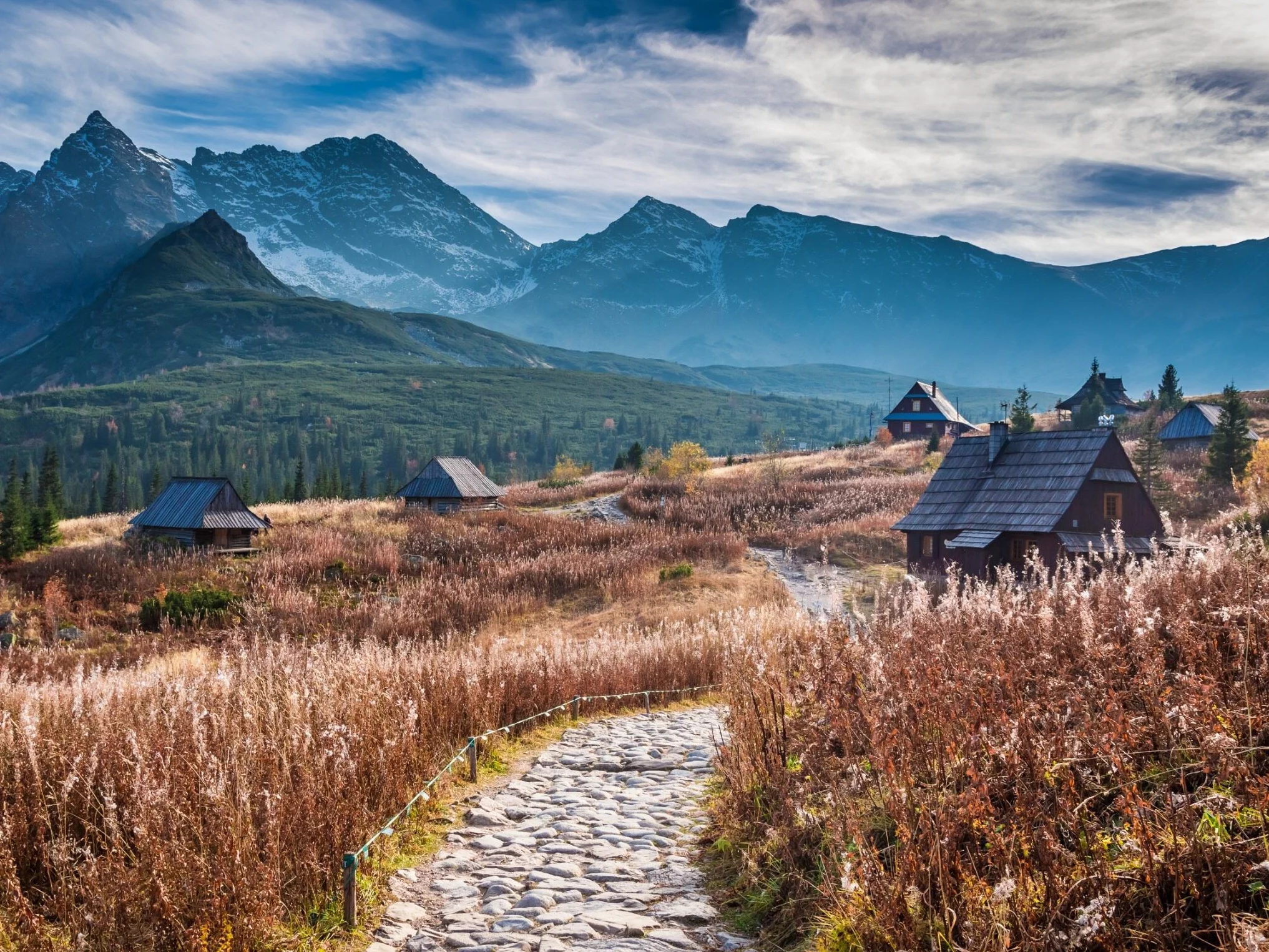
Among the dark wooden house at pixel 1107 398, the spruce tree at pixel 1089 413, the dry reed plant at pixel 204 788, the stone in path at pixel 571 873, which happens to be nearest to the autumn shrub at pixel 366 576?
the dry reed plant at pixel 204 788

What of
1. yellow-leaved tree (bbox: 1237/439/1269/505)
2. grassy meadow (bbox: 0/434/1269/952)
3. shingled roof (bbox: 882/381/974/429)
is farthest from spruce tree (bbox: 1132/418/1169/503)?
shingled roof (bbox: 882/381/974/429)

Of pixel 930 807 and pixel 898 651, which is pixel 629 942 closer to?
pixel 930 807

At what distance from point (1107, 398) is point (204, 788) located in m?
102

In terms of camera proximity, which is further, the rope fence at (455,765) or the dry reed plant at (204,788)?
the rope fence at (455,765)

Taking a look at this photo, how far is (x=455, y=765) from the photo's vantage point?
909cm

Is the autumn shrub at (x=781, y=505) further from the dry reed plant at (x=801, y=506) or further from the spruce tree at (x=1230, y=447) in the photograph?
the spruce tree at (x=1230, y=447)

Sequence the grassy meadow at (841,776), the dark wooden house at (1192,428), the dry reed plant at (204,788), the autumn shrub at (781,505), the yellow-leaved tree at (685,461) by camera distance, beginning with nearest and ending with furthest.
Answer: the grassy meadow at (841,776)
the dry reed plant at (204,788)
the autumn shrub at (781,505)
the dark wooden house at (1192,428)
the yellow-leaved tree at (685,461)

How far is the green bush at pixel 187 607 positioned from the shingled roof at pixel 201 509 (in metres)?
9.57

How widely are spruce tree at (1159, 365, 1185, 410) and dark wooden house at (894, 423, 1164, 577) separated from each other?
2063 inches

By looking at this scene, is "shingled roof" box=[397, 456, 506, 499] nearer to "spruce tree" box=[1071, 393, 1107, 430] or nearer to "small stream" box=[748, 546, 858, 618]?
"small stream" box=[748, 546, 858, 618]

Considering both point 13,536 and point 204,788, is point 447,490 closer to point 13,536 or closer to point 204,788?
point 13,536

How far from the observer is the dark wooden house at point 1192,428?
214 feet

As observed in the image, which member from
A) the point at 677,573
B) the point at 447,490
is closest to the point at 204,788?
the point at 677,573

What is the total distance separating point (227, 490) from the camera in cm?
3759
